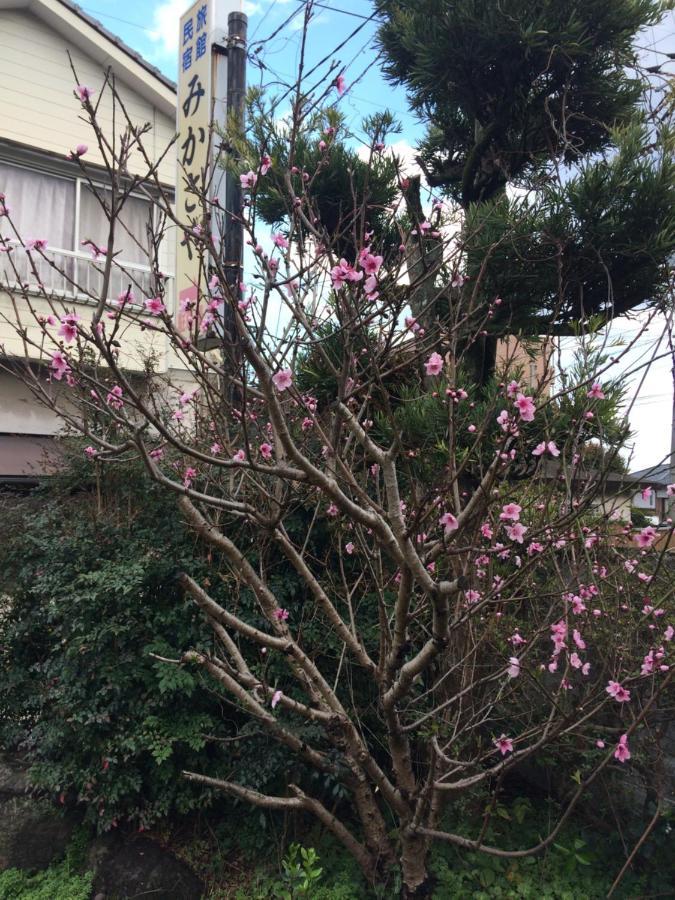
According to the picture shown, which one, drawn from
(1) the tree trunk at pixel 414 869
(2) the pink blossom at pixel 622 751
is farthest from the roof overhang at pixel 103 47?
(2) the pink blossom at pixel 622 751

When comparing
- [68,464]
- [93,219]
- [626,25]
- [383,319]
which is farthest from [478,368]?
[93,219]

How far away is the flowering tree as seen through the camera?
2580 mm

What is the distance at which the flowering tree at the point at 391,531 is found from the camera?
8.46 ft

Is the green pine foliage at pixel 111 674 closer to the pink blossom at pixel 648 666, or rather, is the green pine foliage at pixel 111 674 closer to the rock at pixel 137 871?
the rock at pixel 137 871

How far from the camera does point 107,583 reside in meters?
4.11

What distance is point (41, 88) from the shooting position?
988cm

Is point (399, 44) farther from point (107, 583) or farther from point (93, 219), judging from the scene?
point (93, 219)

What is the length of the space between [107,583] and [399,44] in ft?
14.0

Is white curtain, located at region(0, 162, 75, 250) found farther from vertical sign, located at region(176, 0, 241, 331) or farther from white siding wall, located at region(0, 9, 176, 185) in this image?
vertical sign, located at region(176, 0, 241, 331)

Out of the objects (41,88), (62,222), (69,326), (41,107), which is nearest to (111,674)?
(69,326)

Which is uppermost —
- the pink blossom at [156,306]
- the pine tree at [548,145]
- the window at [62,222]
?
the window at [62,222]

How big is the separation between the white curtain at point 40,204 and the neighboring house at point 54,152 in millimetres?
15

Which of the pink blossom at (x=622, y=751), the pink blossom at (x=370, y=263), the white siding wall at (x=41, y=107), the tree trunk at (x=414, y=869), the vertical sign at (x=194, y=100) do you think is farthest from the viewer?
the white siding wall at (x=41, y=107)

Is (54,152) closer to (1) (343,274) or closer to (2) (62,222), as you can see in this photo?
(2) (62,222)
